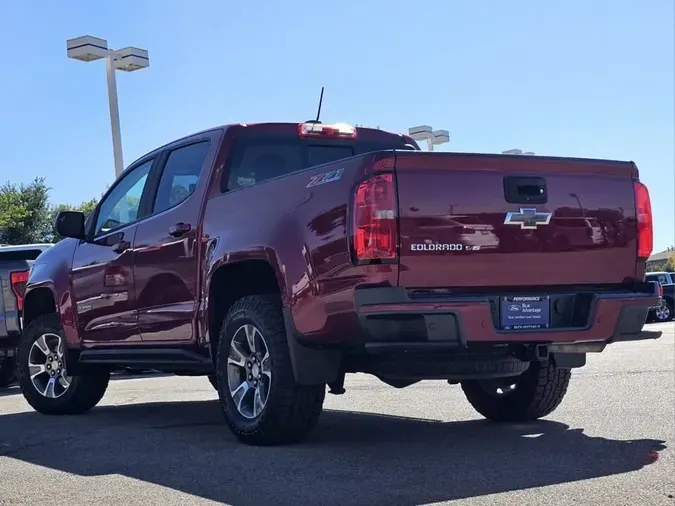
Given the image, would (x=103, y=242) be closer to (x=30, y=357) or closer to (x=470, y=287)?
(x=30, y=357)

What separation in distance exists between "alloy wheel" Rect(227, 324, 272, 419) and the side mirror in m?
2.39

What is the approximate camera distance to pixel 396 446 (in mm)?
5609

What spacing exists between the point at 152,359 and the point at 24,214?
41557 millimetres

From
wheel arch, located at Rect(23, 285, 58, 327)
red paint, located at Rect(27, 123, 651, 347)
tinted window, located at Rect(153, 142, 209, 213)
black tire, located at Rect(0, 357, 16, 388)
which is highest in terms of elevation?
tinted window, located at Rect(153, 142, 209, 213)

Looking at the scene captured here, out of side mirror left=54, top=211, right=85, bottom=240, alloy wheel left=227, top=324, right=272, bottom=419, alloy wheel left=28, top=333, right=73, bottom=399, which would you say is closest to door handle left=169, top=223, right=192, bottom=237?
alloy wheel left=227, top=324, right=272, bottom=419

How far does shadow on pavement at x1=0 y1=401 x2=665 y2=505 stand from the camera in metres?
4.44

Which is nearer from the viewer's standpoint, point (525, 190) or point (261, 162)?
point (525, 190)

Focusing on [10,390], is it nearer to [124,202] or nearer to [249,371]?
[124,202]

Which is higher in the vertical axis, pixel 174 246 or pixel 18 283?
pixel 174 246

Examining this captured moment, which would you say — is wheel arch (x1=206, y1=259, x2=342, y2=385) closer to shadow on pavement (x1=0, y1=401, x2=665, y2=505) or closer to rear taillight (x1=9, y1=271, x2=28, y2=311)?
shadow on pavement (x1=0, y1=401, x2=665, y2=505)

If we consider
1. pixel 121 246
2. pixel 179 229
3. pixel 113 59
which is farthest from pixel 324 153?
pixel 113 59

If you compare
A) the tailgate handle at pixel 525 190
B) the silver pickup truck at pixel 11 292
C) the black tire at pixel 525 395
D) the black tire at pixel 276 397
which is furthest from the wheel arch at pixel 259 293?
the silver pickup truck at pixel 11 292

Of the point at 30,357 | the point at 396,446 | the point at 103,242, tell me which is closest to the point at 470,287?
the point at 396,446

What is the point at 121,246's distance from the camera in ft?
22.9
